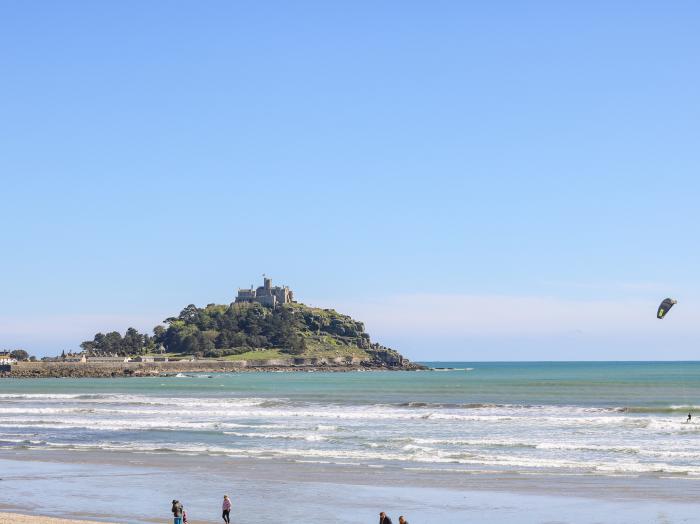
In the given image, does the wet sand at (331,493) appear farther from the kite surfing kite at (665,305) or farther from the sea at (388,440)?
the kite surfing kite at (665,305)

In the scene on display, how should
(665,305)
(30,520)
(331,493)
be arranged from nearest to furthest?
1. (30,520)
2. (331,493)
3. (665,305)

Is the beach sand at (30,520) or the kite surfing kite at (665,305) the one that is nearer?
the beach sand at (30,520)

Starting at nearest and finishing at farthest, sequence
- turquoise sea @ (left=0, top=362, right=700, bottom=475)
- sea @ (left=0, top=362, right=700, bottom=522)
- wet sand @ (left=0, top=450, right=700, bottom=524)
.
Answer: wet sand @ (left=0, top=450, right=700, bottom=524)
sea @ (left=0, top=362, right=700, bottom=522)
turquoise sea @ (left=0, top=362, right=700, bottom=475)

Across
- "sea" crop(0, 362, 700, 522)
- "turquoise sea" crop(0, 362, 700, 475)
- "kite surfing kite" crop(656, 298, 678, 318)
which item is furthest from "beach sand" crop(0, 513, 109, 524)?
"kite surfing kite" crop(656, 298, 678, 318)

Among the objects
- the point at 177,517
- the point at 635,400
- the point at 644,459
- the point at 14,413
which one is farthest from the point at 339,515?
the point at 635,400

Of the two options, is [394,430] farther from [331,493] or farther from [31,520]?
[31,520]

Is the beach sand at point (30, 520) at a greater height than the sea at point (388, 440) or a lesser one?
lesser

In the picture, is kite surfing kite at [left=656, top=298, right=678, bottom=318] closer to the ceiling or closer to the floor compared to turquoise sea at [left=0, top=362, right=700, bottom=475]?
closer to the ceiling

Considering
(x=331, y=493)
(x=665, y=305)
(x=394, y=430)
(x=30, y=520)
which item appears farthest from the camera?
(x=394, y=430)

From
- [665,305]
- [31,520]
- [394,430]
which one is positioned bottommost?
[31,520]

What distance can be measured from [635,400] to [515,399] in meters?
9.81

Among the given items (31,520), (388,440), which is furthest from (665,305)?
(31,520)

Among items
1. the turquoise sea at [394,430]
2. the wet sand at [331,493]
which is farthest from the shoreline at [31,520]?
the turquoise sea at [394,430]

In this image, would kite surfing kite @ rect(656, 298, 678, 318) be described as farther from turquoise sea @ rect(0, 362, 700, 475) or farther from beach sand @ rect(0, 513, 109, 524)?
beach sand @ rect(0, 513, 109, 524)
